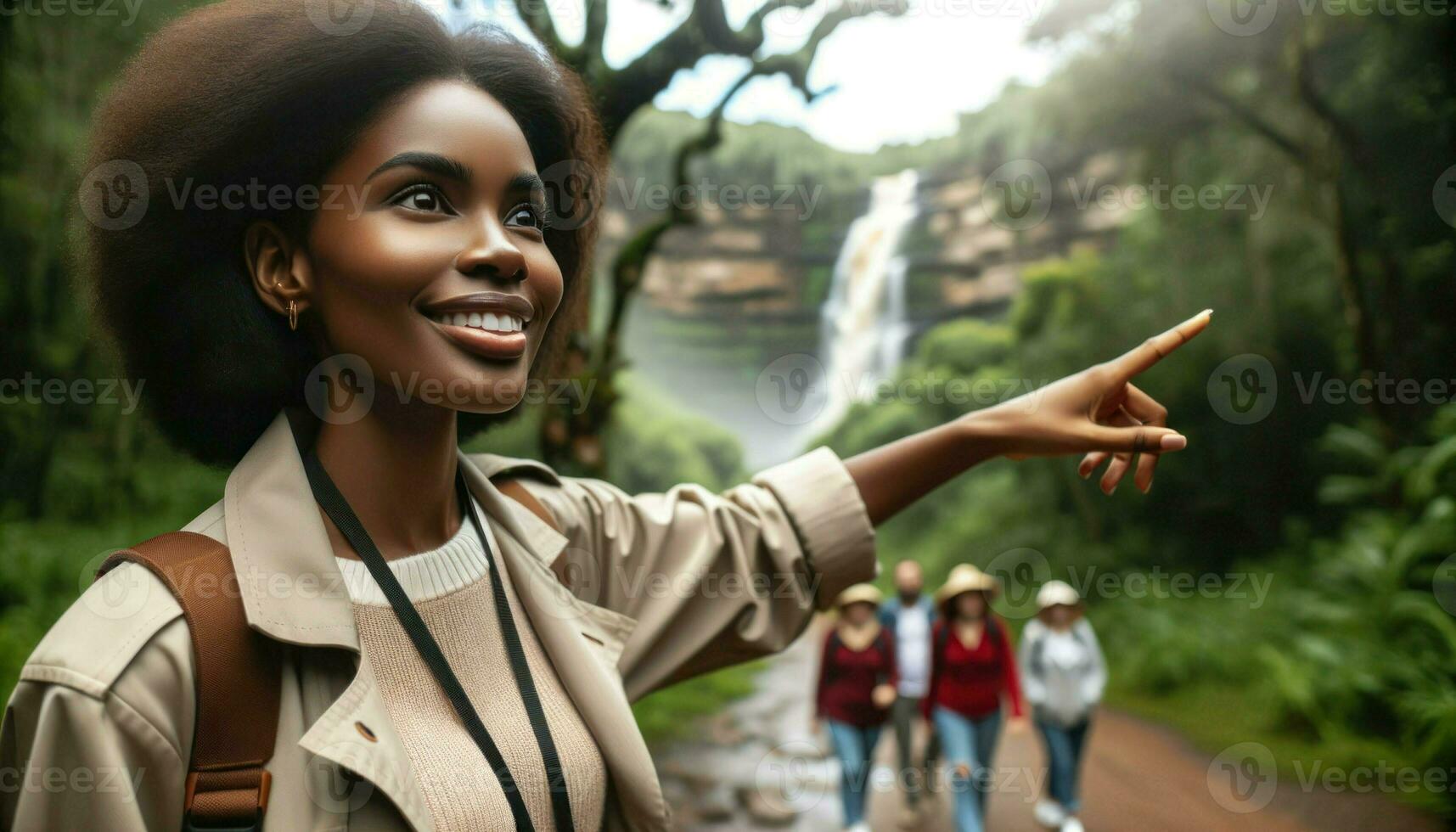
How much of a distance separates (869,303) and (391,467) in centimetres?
2201

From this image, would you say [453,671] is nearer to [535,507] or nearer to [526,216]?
[535,507]

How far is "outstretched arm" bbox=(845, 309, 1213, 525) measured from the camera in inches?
64.2

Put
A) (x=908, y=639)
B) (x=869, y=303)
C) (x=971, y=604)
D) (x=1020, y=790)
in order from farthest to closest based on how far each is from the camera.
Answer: (x=869, y=303) < (x=1020, y=790) < (x=908, y=639) < (x=971, y=604)

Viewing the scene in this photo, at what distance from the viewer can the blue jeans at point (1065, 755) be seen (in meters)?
5.67

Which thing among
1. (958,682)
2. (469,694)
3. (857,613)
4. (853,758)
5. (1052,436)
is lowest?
(853,758)

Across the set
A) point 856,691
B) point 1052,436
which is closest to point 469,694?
point 1052,436

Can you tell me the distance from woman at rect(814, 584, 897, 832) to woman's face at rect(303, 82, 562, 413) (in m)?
4.58

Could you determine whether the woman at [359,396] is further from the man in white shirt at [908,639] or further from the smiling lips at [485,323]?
the man in white shirt at [908,639]

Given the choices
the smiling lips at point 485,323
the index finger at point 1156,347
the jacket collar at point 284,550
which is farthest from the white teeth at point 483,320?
the index finger at point 1156,347

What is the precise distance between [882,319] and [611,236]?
707 cm

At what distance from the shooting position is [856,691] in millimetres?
5594

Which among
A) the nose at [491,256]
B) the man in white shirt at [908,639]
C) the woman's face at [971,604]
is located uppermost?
the nose at [491,256]

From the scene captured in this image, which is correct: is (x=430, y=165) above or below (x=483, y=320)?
above

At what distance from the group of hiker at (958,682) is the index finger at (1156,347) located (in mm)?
3828
